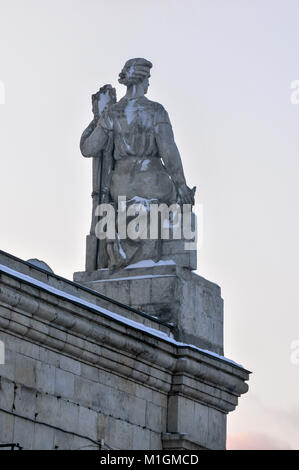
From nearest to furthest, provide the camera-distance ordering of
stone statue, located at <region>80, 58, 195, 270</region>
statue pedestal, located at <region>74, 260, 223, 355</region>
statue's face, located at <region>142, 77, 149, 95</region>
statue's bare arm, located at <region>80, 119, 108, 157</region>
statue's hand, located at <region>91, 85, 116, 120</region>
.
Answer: statue pedestal, located at <region>74, 260, 223, 355</region> → stone statue, located at <region>80, 58, 195, 270</region> → statue's bare arm, located at <region>80, 119, 108, 157</region> → statue's face, located at <region>142, 77, 149, 95</region> → statue's hand, located at <region>91, 85, 116, 120</region>

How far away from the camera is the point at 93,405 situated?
80.2 feet

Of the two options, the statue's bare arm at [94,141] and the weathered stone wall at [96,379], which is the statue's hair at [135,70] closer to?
the statue's bare arm at [94,141]

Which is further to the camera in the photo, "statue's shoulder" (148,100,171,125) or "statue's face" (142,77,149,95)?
"statue's face" (142,77,149,95)

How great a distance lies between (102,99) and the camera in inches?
1132

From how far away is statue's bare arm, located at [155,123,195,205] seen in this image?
2786 cm

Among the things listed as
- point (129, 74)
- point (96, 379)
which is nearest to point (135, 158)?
point (129, 74)

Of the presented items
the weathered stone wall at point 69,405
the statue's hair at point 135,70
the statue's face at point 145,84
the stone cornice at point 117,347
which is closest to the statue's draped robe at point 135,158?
the statue's face at point 145,84

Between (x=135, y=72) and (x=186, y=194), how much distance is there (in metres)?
2.47

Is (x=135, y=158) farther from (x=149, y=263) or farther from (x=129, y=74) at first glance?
(x=149, y=263)

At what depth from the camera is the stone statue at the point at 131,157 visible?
90.7 feet

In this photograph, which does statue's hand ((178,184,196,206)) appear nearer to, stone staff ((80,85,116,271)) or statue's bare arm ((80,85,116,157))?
stone staff ((80,85,116,271))

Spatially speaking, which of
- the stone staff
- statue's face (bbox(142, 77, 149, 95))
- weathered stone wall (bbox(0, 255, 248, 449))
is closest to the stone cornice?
weathered stone wall (bbox(0, 255, 248, 449))

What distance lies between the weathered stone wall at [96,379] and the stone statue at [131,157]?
2344mm

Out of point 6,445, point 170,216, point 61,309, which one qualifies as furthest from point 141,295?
point 6,445
